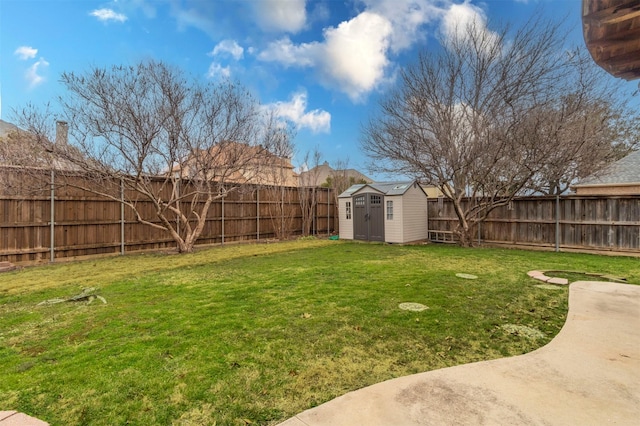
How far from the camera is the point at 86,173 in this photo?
7.18 meters

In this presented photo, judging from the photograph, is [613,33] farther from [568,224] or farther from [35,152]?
[568,224]

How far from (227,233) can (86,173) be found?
171 inches

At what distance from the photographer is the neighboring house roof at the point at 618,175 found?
29.5 ft

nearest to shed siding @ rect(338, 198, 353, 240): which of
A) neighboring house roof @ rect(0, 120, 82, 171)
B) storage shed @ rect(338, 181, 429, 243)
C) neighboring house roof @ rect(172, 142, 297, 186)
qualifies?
storage shed @ rect(338, 181, 429, 243)

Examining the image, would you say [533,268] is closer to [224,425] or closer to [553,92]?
[553,92]

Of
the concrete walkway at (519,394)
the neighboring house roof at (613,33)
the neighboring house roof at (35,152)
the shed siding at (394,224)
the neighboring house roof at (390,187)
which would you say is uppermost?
the neighboring house roof at (35,152)

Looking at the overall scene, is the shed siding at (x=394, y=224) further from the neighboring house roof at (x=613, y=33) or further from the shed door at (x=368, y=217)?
the neighboring house roof at (x=613, y=33)

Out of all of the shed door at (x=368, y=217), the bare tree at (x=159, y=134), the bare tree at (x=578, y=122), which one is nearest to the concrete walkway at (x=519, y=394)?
the bare tree at (x=578, y=122)

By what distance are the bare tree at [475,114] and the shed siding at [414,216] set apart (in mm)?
1135

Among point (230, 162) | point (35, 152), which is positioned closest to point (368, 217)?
point (230, 162)

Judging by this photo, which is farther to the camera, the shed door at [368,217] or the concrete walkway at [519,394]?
the shed door at [368,217]

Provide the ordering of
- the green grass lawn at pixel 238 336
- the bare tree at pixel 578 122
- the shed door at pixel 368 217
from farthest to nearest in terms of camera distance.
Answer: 1. the shed door at pixel 368 217
2. the bare tree at pixel 578 122
3. the green grass lawn at pixel 238 336

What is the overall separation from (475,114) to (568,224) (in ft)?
12.9

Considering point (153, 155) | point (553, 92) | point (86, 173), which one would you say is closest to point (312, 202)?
point (153, 155)
